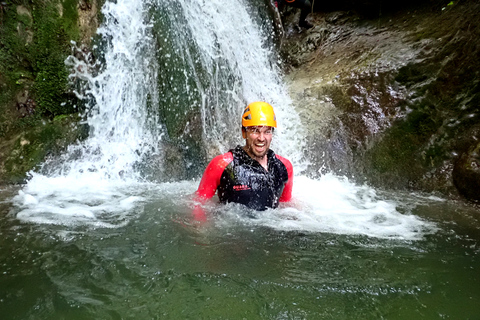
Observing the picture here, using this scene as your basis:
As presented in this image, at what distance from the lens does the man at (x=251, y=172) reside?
10.6 feet

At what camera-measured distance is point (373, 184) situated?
16.2ft

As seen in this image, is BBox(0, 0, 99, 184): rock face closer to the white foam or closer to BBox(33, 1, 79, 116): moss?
BBox(33, 1, 79, 116): moss

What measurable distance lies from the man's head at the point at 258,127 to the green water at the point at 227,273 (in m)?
0.82

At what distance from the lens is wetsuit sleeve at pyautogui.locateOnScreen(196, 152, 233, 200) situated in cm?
327

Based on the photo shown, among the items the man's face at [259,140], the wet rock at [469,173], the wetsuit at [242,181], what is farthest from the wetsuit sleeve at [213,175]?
the wet rock at [469,173]

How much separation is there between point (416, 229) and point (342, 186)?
180 centimetres

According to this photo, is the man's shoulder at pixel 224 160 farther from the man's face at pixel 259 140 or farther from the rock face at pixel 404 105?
the rock face at pixel 404 105

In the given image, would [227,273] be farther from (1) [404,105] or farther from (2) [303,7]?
(2) [303,7]

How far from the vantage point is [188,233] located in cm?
275

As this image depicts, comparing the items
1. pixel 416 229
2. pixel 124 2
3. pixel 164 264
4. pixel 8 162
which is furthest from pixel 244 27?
pixel 164 264

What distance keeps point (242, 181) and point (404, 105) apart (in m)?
3.55

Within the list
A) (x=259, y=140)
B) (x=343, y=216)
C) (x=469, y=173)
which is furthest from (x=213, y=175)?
(x=469, y=173)

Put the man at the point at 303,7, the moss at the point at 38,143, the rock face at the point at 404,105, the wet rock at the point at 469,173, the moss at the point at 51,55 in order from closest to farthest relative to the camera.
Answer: the wet rock at the point at 469,173 < the moss at the point at 38,143 < the rock face at the point at 404,105 < the moss at the point at 51,55 < the man at the point at 303,7

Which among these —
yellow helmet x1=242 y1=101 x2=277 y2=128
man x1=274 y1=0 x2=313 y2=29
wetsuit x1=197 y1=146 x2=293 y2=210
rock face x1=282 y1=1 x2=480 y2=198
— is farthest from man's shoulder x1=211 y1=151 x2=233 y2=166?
man x1=274 y1=0 x2=313 y2=29
